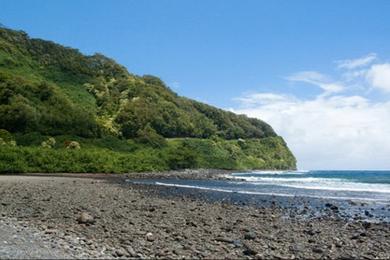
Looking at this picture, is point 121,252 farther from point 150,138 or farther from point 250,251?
point 150,138

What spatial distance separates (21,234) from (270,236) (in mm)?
8770

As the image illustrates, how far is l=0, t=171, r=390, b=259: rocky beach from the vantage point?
13.5 m

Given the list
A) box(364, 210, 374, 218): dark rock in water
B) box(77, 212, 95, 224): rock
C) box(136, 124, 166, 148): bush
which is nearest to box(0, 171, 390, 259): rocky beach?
box(77, 212, 95, 224): rock

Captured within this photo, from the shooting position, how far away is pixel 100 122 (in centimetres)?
12325

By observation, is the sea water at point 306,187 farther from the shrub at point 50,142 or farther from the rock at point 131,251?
the shrub at point 50,142

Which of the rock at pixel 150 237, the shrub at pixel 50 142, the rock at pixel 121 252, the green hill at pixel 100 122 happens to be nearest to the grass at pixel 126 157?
the green hill at pixel 100 122

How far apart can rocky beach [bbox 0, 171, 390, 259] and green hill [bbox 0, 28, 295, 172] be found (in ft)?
149

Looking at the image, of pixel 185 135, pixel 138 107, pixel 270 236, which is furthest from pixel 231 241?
pixel 185 135

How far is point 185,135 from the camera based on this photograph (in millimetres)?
157125

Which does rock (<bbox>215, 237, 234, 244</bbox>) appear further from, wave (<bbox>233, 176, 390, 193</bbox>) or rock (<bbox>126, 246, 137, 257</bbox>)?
wave (<bbox>233, 176, 390, 193</bbox>)

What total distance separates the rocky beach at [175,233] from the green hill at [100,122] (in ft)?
149

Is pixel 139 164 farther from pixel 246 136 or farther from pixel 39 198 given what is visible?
pixel 246 136

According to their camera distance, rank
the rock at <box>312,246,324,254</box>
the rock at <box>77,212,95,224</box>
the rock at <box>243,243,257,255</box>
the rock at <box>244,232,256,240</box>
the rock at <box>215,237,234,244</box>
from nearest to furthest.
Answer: the rock at <box>243,243,257,255</box>, the rock at <box>312,246,324,254</box>, the rock at <box>215,237,234,244</box>, the rock at <box>244,232,256,240</box>, the rock at <box>77,212,95,224</box>

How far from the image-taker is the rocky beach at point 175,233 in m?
13.5
